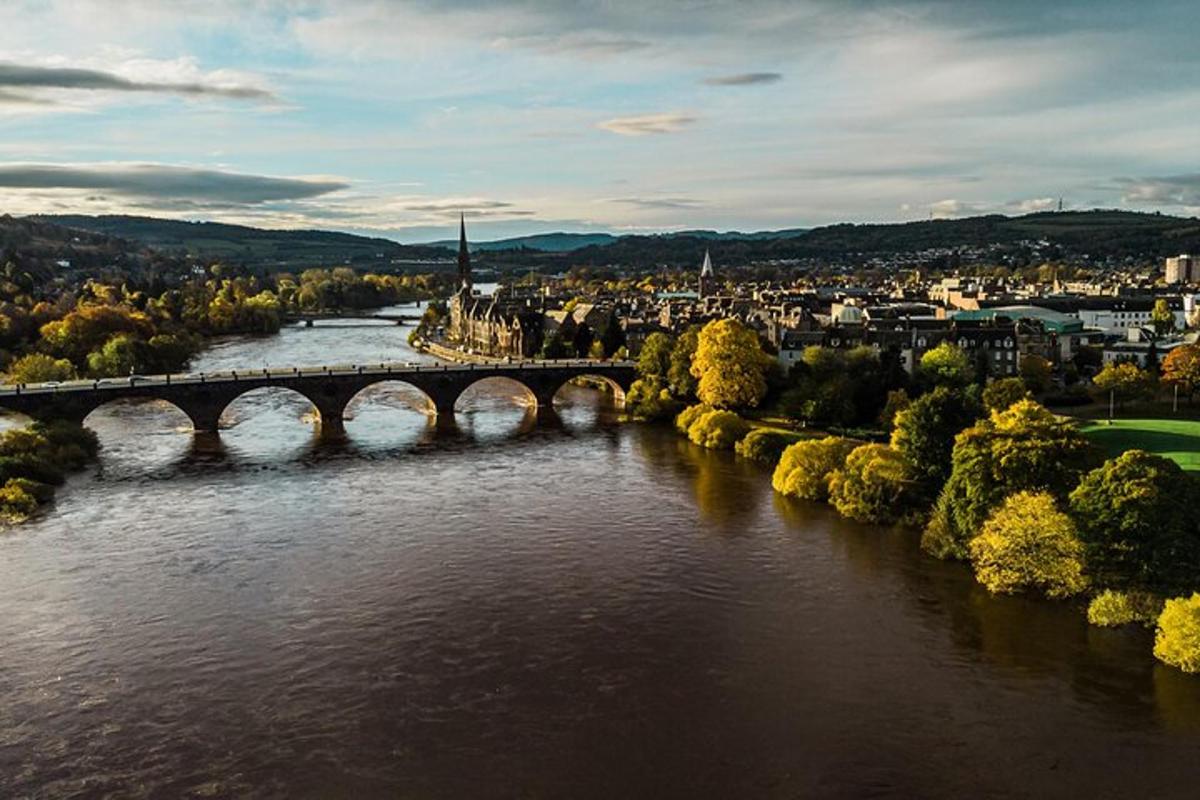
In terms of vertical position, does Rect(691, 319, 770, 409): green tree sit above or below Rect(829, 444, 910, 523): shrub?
above

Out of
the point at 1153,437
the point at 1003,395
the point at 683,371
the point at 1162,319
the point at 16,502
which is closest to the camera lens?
the point at 16,502

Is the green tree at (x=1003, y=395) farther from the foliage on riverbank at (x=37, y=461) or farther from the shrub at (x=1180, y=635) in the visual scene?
the foliage on riverbank at (x=37, y=461)

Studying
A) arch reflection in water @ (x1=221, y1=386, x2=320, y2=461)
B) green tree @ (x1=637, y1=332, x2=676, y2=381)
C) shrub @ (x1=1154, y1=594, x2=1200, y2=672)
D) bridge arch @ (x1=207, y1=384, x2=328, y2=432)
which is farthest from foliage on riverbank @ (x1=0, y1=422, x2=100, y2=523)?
shrub @ (x1=1154, y1=594, x2=1200, y2=672)

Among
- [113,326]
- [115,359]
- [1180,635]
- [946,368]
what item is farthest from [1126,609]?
[113,326]

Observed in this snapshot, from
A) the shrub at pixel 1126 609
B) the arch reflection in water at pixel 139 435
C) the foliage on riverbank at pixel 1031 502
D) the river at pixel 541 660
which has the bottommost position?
the river at pixel 541 660

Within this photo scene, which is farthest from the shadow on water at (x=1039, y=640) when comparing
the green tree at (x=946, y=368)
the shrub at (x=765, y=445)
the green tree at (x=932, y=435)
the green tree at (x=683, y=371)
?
the green tree at (x=683, y=371)

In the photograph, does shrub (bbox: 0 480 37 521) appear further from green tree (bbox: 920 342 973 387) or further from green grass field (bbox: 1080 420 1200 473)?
green tree (bbox: 920 342 973 387)

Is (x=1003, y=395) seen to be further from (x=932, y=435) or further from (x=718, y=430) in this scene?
(x=718, y=430)
